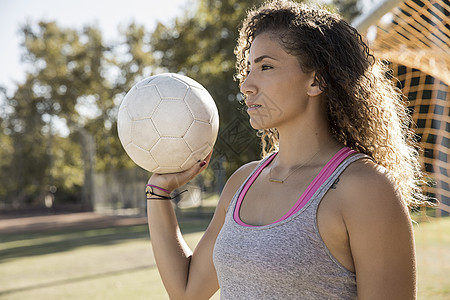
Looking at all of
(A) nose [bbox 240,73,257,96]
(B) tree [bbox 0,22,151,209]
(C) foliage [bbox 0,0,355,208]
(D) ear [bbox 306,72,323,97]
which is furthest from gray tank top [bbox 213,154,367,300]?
(B) tree [bbox 0,22,151,209]

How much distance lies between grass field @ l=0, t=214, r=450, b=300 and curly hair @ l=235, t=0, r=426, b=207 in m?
4.68

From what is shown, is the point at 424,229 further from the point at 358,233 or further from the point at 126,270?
the point at 358,233

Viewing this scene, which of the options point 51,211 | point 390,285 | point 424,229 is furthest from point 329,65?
point 51,211

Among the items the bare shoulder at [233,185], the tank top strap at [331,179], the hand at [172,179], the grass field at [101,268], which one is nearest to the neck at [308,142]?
the tank top strap at [331,179]

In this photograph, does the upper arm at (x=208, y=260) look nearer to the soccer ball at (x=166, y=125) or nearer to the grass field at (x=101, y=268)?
the soccer ball at (x=166, y=125)

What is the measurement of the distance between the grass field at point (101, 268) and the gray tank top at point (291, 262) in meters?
4.93

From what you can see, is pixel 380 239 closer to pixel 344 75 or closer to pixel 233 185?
pixel 344 75

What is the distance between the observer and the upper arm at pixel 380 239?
4.40ft

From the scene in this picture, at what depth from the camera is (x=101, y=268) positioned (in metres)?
9.12

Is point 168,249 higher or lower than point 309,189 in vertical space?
lower

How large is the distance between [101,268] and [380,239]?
8488mm

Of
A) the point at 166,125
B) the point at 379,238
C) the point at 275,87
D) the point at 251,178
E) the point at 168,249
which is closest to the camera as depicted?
the point at 379,238

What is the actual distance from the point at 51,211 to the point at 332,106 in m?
31.8

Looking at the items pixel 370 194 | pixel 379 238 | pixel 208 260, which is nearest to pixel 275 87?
pixel 370 194
